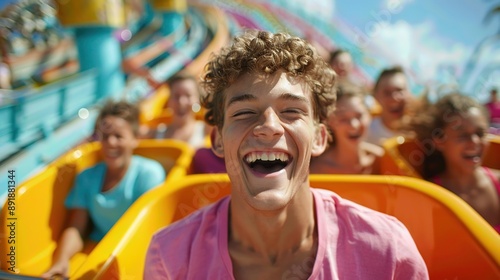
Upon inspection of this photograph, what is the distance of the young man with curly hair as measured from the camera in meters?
0.59

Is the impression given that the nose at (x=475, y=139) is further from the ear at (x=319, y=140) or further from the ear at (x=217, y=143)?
the ear at (x=217, y=143)

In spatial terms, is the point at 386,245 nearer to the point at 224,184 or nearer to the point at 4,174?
the point at 224,184

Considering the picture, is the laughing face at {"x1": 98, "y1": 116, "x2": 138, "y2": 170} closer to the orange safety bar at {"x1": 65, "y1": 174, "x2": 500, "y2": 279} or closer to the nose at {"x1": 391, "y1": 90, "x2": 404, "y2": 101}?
the orange safety bar at {"x1": 65, "y1": 174, "x2": 500, "y2": 279}

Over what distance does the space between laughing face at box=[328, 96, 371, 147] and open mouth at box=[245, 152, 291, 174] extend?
26.4 inches

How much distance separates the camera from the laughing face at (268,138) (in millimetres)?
570

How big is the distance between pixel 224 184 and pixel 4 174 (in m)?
1.29

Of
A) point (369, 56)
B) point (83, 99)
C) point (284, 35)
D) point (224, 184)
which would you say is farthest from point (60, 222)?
point (369, 56)

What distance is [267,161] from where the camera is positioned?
1.98ft

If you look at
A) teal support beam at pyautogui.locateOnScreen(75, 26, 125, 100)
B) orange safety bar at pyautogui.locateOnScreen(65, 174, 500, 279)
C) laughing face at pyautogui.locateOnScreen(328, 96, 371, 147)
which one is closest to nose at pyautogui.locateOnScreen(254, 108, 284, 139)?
orange safety bar at pyautogui.locateOnScreen(65, 174, 500, 279)

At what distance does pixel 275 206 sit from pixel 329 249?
0.44 feet

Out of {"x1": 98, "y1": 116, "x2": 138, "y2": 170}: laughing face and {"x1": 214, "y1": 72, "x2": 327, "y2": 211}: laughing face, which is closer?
{"x1": 214, "y1": 72, "x2": 327, "y2": 211}: laughing face

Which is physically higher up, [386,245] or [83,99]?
[386,245]

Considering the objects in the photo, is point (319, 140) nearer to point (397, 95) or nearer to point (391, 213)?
point (391, 213)

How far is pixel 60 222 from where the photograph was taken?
4.20ft
